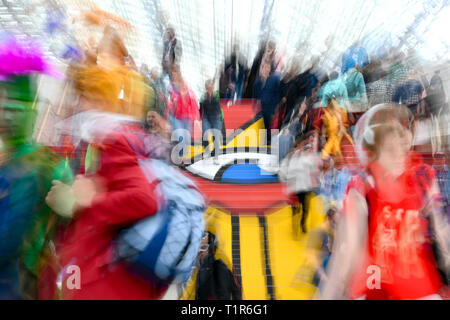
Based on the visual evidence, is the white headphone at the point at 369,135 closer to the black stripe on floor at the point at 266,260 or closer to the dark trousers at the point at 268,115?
the black stripe on floor at the point at 266,260

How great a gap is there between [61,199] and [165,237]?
0.42m

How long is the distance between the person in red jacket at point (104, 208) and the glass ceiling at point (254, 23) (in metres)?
0.57

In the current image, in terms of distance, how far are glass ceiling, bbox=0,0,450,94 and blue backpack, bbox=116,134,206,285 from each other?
0.80 meters

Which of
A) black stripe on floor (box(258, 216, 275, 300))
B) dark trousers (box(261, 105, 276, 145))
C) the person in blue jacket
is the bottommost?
black stripe on floor (box(258, 216, 275, 300))

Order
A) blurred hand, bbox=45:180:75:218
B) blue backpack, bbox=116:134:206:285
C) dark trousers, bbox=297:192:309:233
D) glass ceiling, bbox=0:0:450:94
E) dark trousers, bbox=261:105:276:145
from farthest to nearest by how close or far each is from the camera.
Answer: dark trousers, bbox=261:105:276:145, dark trousers, bbox=297:192:309:233, glass ceiling, bbox=0:0:450:94, blurred hand, bbox=45:180:75:218, blue backpack, bbox=116:134:206:285

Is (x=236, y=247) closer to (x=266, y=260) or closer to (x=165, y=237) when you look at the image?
(x=266, y=260)

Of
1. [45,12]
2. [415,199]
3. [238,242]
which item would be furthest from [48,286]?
[415,199]

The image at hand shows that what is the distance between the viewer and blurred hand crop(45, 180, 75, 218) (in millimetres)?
1011

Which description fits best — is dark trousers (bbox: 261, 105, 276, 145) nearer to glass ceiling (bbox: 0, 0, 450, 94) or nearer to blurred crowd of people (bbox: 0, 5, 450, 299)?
glass ceiling (bbox: 0, 0, 450, 94)

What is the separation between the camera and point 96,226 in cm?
93

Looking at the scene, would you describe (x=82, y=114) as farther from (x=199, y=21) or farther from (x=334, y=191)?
(x=334, y=191)

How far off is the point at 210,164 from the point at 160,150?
714mm

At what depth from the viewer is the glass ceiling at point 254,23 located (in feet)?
4.14

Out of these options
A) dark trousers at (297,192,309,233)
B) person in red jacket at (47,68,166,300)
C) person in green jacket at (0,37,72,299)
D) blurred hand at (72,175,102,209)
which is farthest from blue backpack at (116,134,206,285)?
dark trousers at (297,192,309,233)
